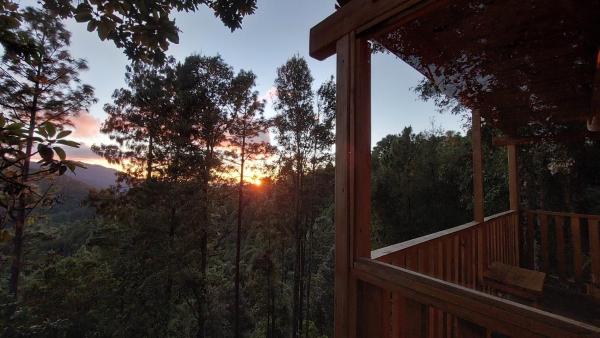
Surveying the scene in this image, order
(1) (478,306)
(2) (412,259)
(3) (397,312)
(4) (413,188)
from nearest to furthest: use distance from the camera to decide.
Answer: (1) (478,306) < (3) (397,312) < (2) (412,259) < (4) (413,188)

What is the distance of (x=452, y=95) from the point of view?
8.55 feet

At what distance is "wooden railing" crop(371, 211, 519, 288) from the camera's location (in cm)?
143

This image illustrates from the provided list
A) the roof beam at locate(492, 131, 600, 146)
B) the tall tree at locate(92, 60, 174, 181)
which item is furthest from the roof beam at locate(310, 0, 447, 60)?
the tall tree at locate(92, 60, 174, 181)

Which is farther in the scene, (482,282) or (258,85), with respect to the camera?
(258,85)

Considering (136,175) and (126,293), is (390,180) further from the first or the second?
(126,293)

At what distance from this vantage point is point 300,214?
44.3 ft

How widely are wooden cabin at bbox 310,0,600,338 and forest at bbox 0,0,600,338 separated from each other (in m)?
3.07

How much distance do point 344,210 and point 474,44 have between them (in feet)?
4.44

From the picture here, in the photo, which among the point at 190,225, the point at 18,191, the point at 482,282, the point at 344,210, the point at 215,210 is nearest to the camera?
the point at 18,191

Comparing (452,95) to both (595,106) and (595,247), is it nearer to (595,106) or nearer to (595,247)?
(595,106)

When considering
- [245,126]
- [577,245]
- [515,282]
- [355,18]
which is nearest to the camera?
[355,18]

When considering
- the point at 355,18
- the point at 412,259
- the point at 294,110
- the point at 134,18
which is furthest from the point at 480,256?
the point at 294,110

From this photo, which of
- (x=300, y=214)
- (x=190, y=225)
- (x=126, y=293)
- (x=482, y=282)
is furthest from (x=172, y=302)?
(x=482, y=282)

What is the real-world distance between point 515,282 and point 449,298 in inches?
89.8
